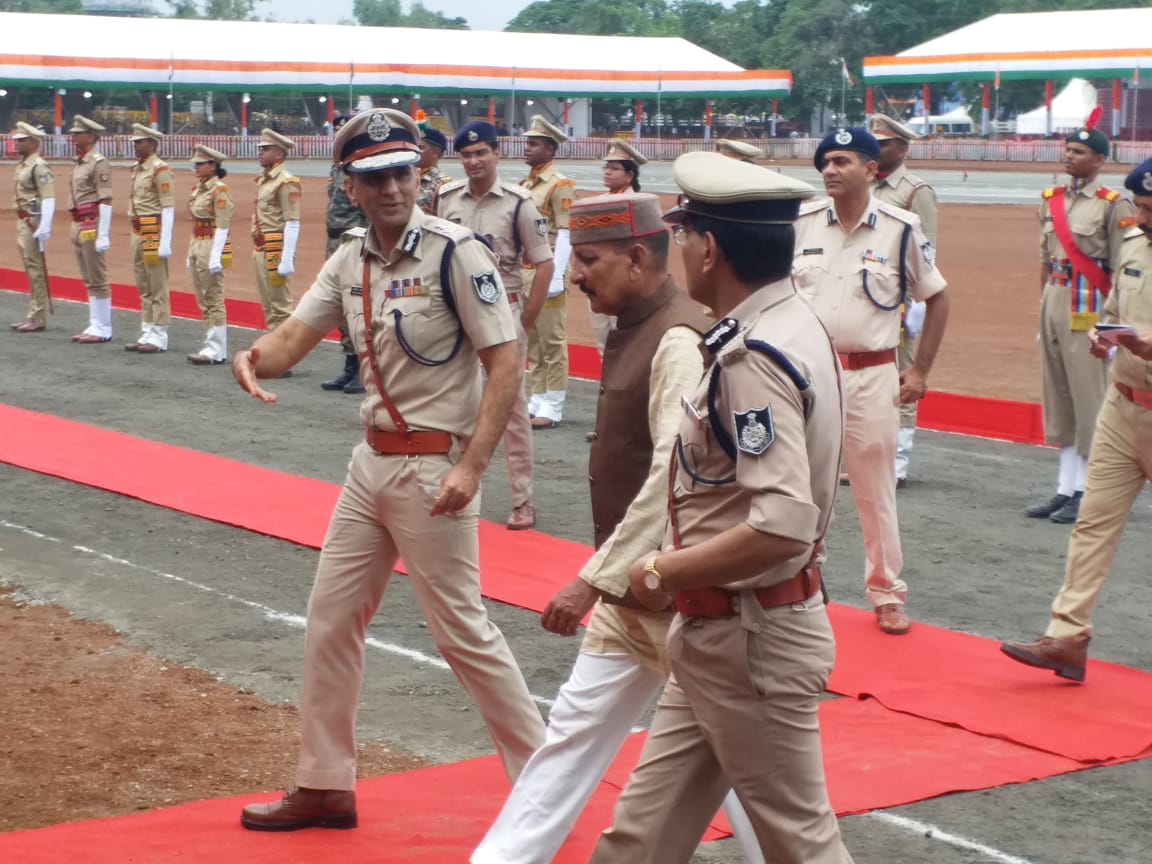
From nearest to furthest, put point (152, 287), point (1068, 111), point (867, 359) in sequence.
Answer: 1. point (867, 359)
2. point (152, 287)
3. point (1068, 111)

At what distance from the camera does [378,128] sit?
4.88 m

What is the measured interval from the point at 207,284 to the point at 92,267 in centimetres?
195

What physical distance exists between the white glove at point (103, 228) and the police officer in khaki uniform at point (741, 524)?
1414 cm

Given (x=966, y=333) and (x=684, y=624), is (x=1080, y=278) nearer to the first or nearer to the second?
(x=684, y=624)

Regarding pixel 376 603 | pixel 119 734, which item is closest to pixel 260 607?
pixel 119 734

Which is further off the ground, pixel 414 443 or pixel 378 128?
pixel 378 128

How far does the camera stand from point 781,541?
10.4 feet

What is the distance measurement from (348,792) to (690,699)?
179 cm

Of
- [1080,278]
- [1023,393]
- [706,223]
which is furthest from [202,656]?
[1023,393]

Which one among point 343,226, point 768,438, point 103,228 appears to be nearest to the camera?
point 768,438

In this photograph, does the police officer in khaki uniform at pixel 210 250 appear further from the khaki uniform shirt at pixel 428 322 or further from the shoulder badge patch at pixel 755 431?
the shoulder badge patch at pixel 755 431

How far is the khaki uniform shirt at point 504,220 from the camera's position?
9.95m

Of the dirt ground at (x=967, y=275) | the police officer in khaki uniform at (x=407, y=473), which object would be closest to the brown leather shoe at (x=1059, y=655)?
the police officer in khaki uniform at (x=407, y=473)

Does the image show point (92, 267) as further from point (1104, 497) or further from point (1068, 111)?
point (1068, 111)
